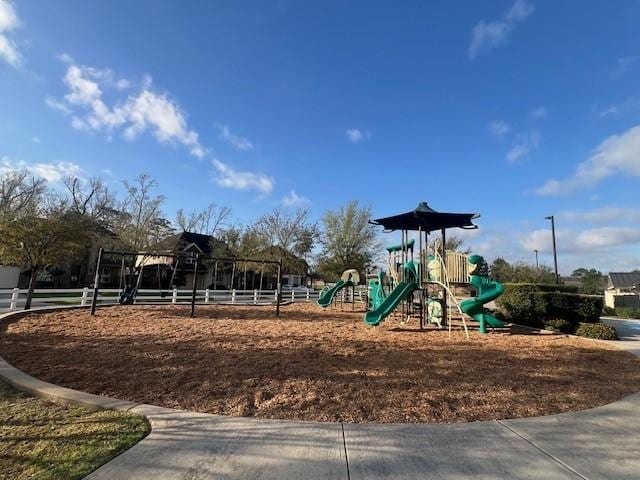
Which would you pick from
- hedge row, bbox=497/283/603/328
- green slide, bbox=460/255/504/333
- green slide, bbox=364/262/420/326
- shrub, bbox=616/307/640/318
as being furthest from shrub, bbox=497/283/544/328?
shrub, bbox=616/307/640/318

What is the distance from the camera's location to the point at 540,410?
13.3ft

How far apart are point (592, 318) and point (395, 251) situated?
693 centimetres

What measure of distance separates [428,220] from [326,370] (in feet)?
26.5

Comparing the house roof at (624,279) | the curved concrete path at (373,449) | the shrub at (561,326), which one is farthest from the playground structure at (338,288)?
the house roof at (624,279)

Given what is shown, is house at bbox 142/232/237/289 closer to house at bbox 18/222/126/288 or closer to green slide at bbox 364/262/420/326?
house at bbox 18/222/126/288

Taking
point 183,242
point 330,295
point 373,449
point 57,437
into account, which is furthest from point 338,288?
point 183,242

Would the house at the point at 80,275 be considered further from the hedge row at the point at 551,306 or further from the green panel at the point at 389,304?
the hedge row at the point at 551,306

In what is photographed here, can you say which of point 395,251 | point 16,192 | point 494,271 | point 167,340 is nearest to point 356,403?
point 167,340

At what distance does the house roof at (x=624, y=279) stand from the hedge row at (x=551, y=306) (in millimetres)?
44772

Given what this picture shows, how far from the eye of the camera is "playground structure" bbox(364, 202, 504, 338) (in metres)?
10.4

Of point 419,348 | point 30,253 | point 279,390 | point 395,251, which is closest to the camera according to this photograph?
point 279,390

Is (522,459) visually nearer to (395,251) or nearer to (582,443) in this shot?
(582,443)

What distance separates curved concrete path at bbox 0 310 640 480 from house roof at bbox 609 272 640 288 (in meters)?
54.5

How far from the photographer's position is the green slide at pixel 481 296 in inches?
405
